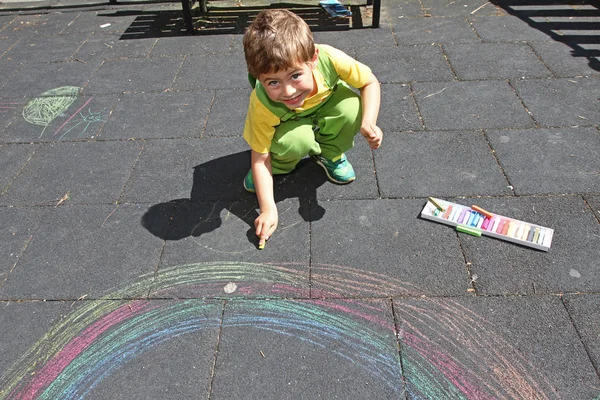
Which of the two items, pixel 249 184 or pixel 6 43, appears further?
pixel 6 43

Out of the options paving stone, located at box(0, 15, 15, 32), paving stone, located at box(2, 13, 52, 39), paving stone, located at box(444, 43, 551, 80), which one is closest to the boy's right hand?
paving stone, located at box(444, 43, 551, 80)

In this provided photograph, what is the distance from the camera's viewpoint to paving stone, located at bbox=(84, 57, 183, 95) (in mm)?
4133

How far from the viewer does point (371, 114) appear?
253 centimetres

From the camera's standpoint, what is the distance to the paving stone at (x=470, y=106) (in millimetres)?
3375

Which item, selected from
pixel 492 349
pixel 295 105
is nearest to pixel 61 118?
pixel 295 105

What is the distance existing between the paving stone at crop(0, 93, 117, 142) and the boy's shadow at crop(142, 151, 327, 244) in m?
1.11

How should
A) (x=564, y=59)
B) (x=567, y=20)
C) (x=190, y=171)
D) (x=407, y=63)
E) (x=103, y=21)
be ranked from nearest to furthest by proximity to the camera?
(x=190, y=171) → (x=564, y=59) → (x=407, y=63) → (x=567, y=20) → (x=103, y=21)

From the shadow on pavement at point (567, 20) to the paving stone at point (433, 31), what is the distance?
2.11 ft

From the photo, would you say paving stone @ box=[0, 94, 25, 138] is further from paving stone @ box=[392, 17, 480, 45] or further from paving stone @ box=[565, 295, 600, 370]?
paving stone @ box=[565, 295, 600, 370]

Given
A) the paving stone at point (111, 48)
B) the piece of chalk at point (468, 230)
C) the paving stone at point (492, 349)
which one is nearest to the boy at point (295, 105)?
the piece of chalk at point (468, 230)

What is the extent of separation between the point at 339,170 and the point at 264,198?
595 millimetres

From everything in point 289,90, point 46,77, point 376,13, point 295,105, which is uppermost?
point 289,90

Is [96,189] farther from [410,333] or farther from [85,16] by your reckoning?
[85,16]

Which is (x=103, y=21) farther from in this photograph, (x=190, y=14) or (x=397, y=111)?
(x=397, y=111)
